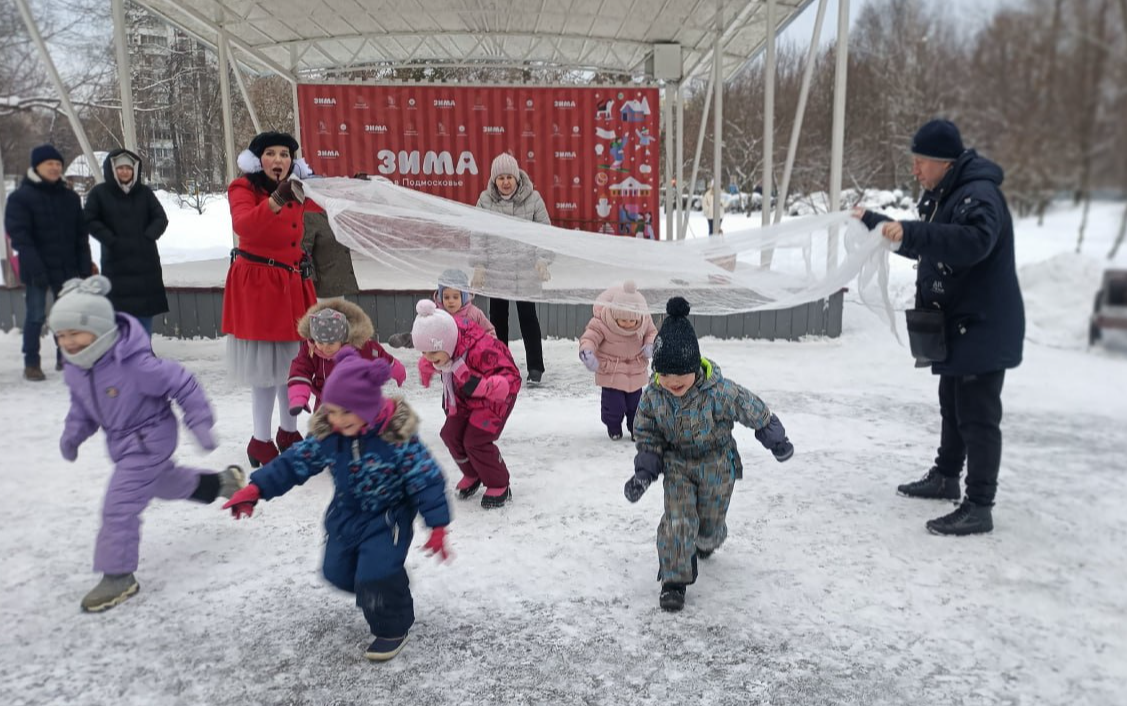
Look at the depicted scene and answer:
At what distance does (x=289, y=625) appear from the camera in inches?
107

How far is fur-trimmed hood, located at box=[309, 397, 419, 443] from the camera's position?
2.49 m

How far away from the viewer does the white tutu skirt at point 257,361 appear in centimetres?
403

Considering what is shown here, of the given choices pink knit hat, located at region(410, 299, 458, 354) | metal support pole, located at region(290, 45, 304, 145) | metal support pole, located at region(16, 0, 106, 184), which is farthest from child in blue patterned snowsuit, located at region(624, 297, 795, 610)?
metal support pole, located at region(290, 45, 304, 145)

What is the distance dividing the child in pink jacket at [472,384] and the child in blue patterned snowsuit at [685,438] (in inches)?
38.2

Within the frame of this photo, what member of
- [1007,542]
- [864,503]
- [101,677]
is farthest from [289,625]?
[1007,542]

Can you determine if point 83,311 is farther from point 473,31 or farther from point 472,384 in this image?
point 473,31

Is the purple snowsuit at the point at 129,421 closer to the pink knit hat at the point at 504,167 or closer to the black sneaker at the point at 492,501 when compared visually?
the black sneaker at the point at 492,501

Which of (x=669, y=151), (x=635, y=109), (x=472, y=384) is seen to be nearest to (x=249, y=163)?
(x=472, y=384)

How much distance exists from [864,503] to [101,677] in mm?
3316

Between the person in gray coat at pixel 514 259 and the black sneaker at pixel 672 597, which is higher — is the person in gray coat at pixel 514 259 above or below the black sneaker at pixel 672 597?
above

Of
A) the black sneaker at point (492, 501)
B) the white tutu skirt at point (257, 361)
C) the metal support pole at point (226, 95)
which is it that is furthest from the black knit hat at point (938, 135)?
the metal support pole at point (226, 95)

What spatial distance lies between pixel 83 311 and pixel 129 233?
10.3 feet

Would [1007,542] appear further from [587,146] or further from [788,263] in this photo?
[587,146]

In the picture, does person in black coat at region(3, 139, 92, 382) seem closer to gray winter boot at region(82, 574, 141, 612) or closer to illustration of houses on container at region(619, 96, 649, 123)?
gray winter boot at region(82, 574, 141, 612)
